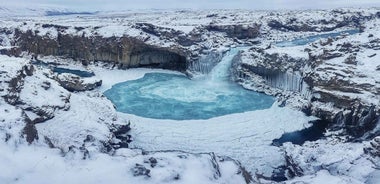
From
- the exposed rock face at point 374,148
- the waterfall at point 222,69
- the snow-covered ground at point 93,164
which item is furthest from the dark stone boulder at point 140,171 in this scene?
the waterfall at point 222,69

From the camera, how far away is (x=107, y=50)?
5359cm

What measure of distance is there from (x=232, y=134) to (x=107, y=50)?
29.8m

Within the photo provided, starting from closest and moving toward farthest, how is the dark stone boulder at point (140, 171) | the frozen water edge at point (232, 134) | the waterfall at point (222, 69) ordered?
1. the dark stone boulder at point (140, 171)
2. the frozen water edge at point (232, 134)
3. the waterfall at point (222, 69)

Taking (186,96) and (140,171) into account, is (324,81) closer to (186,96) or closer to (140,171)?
(186,96)

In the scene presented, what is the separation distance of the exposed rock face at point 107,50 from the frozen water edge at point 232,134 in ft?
62.7

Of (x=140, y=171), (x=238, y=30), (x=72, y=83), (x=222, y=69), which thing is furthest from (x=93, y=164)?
(x=238, y=30)

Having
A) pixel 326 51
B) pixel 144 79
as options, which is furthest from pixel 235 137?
pixel 144 79

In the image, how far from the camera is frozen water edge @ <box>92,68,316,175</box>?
83.7 ft

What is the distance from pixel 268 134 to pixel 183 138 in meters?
6.03

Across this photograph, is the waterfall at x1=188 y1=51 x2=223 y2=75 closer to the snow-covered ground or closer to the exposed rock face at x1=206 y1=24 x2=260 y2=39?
the exposed rock face at x1=206 y1=24 x2=260 y2=39

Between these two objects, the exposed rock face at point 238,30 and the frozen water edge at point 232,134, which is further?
the exposed rock face at point 238,30

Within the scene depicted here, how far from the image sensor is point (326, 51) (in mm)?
35375

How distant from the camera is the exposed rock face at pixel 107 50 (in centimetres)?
5166

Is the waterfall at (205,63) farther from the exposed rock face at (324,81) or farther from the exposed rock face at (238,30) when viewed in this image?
the exposed rock face at (238,30)
